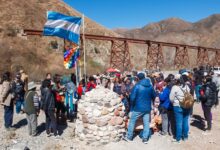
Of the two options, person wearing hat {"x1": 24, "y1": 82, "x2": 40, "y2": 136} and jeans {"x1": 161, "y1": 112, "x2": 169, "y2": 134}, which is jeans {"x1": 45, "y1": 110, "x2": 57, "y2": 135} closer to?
person wearing hat {"x1": 24, "y1": 82, "x2": 40, "y2": 136}

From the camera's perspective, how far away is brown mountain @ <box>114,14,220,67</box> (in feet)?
297

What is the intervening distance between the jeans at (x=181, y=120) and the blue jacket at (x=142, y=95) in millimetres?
746

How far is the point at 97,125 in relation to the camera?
7.15 metres

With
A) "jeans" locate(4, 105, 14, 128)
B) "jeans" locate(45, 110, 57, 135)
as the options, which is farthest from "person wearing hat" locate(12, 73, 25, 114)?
"jeans" locate(45, 110, 57, 135)

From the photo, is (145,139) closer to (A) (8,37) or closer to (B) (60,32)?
(B) (60,32)

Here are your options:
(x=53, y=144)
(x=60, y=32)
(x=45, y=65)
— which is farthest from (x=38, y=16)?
(x=53, y=144)

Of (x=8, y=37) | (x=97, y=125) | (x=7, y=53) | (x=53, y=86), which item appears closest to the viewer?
(x=97, y=125)

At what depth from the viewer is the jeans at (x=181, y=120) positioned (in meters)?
7.12

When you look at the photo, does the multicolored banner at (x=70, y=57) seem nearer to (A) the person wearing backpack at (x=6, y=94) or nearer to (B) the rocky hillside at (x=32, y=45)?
(A) the person wearing backpack at (x=6, y=94)

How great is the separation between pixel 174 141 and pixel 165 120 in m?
0.62

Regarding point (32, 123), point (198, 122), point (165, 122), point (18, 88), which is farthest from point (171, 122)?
point (18, 88)

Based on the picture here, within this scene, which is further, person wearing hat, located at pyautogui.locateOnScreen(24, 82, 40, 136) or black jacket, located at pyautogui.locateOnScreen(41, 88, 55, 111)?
person wearing hat, located at pyautogui.locateOnScreen(24, 82, 40, 136)

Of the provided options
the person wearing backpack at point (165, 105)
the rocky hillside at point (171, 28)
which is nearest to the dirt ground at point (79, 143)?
the person wearing backpack at point (165, 105)

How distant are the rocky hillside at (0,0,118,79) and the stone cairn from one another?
730 inches
